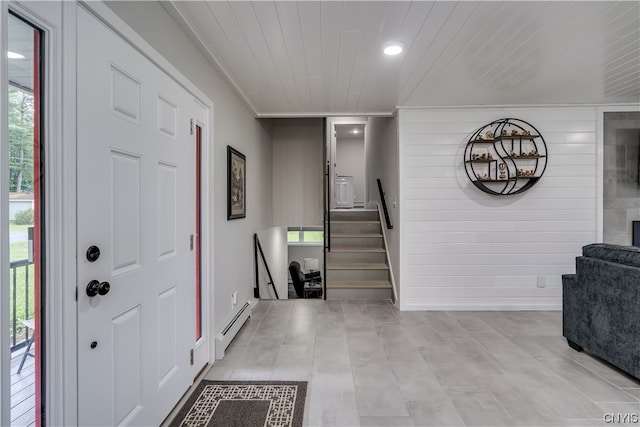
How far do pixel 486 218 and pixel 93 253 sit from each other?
3.84 m

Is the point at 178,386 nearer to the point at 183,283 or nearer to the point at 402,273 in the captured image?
the point at 183,283

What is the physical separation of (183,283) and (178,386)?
0.62 metres

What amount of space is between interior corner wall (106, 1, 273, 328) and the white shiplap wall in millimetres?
1838

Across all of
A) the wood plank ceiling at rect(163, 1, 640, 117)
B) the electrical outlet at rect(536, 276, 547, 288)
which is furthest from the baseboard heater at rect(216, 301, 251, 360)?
the electrical outlet at rect(536, 276, 547, 288)

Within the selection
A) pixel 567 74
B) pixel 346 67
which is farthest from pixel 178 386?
pixel 567 74

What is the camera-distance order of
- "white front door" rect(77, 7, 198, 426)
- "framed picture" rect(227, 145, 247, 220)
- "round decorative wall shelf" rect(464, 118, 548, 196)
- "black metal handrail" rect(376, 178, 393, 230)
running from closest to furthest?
1. "white front door" rect(77, 7, 198, 426)
2. "framed picture" rect(227, 145, 247, 220)
3. "round decorative wall shelf" rect(464, 118, 548, 196)
4. "black metal handrail" rect(376, 178, 393, 230)

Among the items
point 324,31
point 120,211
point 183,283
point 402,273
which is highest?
point 324,31

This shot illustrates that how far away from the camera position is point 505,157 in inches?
147

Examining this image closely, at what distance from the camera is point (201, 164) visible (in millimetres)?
2502

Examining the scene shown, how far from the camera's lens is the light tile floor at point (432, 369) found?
6.30 ft

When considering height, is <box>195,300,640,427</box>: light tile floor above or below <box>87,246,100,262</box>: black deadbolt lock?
below

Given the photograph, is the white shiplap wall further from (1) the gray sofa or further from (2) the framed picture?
(2) the framed picture

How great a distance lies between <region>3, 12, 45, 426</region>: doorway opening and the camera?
102 cm

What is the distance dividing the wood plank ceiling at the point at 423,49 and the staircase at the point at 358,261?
221 cm
